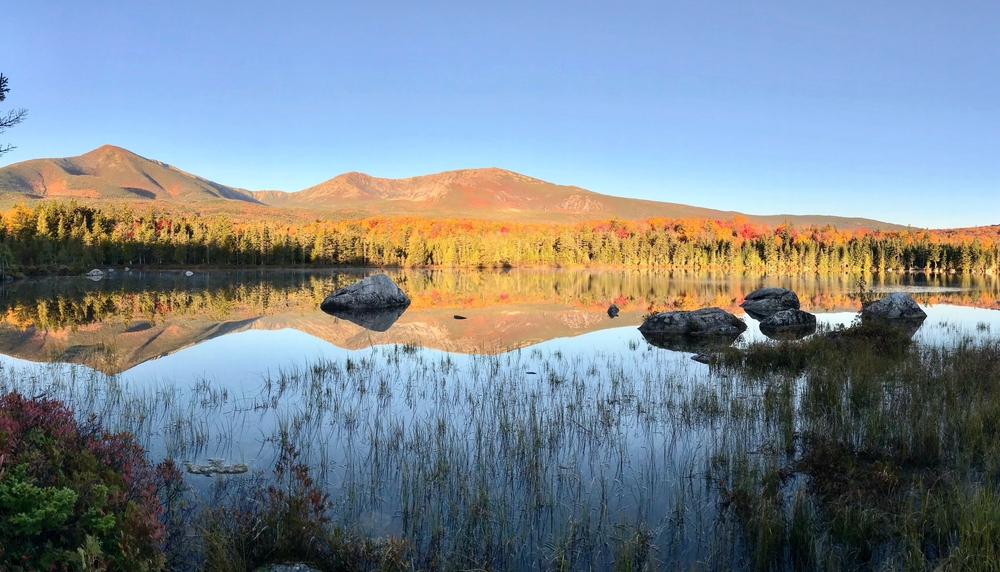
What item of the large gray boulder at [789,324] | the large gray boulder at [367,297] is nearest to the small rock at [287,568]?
the large gray boulder at [789,324]

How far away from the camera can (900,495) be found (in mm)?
5312

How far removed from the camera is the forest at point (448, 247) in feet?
267

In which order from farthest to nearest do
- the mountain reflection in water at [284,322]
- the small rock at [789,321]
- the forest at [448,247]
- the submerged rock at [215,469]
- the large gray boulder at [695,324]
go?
1. the forest at [448,247]
2. the small rock at [789,321]
3. the large gray boulder at [695,324]
4. the mountain reflection in water at [284,322]
5. the submerged rock at [215,469]

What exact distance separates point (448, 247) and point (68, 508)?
405 ft

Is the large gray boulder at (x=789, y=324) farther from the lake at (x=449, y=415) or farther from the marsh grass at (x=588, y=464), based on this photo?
the marsh grass at (x=588, y=464)

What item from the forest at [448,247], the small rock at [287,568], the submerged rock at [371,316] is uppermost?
the forest at [448,247]

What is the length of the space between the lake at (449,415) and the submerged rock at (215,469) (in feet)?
0.85

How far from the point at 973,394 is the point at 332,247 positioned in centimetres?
11007

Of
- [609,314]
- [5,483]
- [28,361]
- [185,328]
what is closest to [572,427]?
[5,483]

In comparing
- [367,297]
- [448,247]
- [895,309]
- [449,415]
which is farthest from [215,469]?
[448,247]

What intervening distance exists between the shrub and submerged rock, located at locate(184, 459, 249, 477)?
3.79 feet

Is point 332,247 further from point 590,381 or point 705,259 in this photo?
point 590,381

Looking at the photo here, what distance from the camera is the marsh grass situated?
14.9 ft

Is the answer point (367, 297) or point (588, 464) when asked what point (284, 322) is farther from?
point (588, 464)
